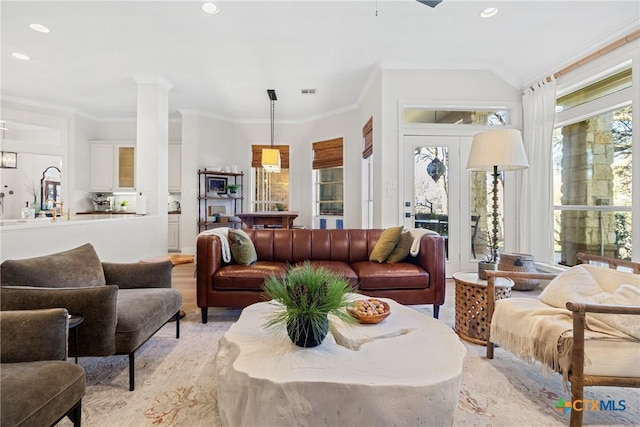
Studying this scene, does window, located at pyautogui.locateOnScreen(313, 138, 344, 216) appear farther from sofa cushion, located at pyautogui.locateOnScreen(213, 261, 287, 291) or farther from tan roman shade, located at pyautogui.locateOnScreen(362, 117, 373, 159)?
sofa cushion, located at pyautogui.locateOnScreen(213, 261, 287, 291)

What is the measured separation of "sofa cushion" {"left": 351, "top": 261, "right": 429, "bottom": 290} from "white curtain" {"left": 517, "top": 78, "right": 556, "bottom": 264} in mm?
2103

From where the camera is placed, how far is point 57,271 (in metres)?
1.86

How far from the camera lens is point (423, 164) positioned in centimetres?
445

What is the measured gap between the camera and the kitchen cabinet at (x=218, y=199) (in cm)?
643

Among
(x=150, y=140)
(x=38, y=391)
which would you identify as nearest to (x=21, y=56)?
(x=150, y=140)

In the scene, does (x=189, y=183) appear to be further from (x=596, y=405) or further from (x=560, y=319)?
(x=596, y=405)

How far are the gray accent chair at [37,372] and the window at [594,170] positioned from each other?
4.45m

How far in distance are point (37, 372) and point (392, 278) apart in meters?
2.40

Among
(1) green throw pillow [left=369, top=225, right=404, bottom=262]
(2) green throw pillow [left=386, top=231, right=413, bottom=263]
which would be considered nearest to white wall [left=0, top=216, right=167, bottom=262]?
(1) green throw pillow [left=369, top=225, right=404, bottom=262]

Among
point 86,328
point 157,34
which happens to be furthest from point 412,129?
point 86,328

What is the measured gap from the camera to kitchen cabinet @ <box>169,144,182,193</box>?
6.54 meters

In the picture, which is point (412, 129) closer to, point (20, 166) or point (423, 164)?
point (423, 164)

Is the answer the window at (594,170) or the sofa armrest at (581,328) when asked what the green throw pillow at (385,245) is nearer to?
the sofa armrest at (581,328)

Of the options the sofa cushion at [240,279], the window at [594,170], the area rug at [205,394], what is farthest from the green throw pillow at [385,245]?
the window at [594,170]
